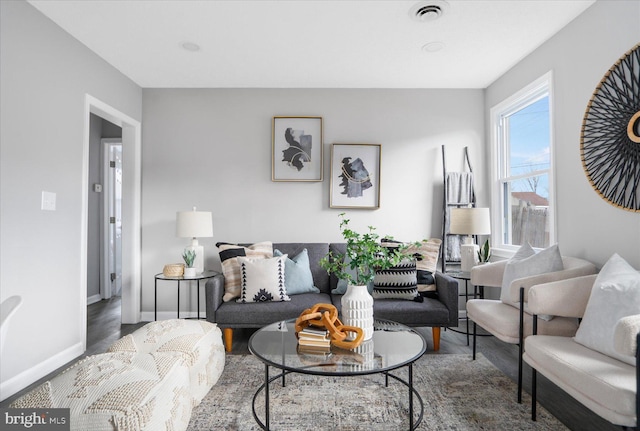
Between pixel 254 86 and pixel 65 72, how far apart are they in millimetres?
1692

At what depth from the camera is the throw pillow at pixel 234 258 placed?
3.17m

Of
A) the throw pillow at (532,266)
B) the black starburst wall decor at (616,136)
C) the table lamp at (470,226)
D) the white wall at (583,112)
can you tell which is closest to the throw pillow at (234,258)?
the table lamp at (470,226)

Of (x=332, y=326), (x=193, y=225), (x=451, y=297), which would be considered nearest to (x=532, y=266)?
(x=451, y=297)

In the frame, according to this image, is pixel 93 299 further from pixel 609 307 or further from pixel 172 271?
pixel 609 307

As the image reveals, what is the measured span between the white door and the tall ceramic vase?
14.0 feet

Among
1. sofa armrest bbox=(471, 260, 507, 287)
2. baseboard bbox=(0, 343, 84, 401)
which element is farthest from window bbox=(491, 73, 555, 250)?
baseboard bbox=(0, 343, 84, 401)

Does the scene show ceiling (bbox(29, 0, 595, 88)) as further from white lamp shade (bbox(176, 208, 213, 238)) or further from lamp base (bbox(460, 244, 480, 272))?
lamp base (bbox(460, 244, 480, 272))

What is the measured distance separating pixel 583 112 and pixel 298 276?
8.22ft

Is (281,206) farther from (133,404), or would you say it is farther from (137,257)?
(133,404)

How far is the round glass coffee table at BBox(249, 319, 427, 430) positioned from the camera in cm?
160

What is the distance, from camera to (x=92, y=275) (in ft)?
15.8

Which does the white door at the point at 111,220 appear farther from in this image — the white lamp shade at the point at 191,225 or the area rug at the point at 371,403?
the area rug at the point at 371,403

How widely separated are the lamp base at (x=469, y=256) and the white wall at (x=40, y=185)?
3308 mm

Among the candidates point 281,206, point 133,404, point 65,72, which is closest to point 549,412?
point 133,404
